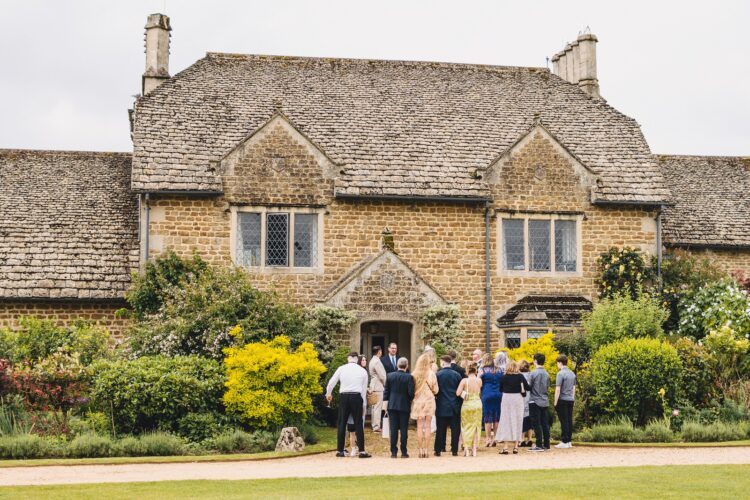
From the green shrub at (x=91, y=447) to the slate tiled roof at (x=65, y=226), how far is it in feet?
26.3

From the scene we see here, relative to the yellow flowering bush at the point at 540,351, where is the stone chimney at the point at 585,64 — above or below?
above

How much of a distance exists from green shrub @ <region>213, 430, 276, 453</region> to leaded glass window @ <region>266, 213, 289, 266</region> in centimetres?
756

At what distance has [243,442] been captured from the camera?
752 inches

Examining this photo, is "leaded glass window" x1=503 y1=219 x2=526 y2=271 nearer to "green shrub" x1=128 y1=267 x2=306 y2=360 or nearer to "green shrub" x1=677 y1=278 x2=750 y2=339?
"green shrub" x1=677 y1=278 x2=750 y2=339

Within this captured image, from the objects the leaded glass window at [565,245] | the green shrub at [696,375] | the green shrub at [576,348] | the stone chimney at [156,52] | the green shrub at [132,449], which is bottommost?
the green shrub at [132,449]

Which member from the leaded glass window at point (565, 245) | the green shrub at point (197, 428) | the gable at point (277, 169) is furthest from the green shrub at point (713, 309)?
the green shrub at point (197, 428)

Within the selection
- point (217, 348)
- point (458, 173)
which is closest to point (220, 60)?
point (458, 173)

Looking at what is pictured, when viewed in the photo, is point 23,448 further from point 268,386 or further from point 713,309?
point 713,309

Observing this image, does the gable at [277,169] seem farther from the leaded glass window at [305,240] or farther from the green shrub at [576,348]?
the green shrub at [576,348]

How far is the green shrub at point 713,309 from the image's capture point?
80.2 feet

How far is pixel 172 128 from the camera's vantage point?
27609 mm

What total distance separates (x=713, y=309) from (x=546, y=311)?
4029 millimetres

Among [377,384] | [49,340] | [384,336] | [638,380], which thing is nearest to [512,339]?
[384,336]

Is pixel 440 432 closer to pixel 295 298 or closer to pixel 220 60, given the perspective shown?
pixel 295 298
